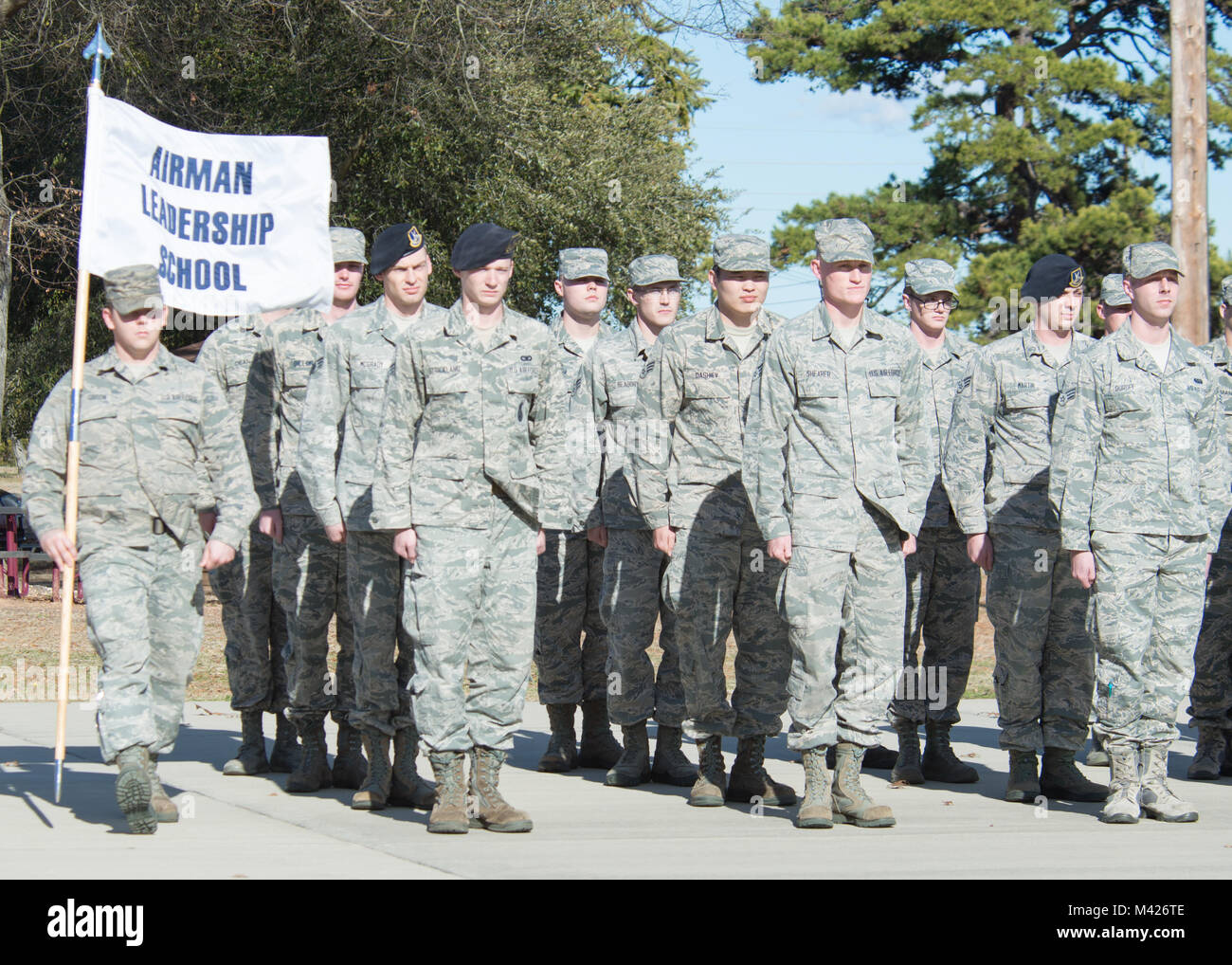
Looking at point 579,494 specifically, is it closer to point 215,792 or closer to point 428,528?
point 428,528

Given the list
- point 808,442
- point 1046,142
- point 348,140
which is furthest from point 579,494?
point 1046,142

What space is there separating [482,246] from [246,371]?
7.43 ft

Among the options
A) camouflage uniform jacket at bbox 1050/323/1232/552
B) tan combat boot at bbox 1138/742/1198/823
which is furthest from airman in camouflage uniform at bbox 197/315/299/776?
tan combat boot at bbox 1138/742/1198/823

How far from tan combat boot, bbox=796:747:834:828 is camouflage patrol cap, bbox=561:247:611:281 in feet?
11.8

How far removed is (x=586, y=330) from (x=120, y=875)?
16.3ft

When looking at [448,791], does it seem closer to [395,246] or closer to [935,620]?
[395,246]

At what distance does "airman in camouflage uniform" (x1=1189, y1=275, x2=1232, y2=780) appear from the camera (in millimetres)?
9133

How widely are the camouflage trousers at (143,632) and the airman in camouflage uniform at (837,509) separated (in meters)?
2.57

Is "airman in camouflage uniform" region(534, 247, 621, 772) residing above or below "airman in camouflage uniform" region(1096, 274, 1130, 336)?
below

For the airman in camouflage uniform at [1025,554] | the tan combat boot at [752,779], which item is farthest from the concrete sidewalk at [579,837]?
the airman in camouflage uniform at [1025,554]

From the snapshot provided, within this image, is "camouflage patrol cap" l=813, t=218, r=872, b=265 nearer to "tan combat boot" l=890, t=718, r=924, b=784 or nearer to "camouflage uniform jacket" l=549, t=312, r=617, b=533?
"camouflage uniform jacket" l=549, t=312, r=617, b=533

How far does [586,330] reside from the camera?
33.1ft

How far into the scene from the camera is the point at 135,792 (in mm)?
6898

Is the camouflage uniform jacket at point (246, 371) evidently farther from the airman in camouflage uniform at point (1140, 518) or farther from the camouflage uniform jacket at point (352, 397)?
the airman in camouflage uniform at point (1140, 518)
